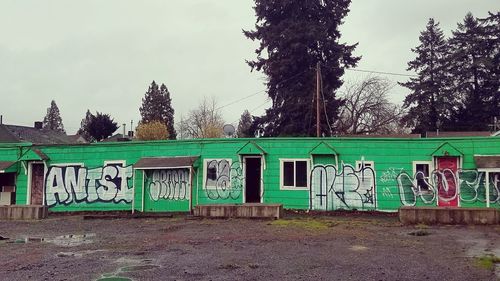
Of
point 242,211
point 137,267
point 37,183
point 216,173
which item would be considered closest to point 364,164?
point 242,211

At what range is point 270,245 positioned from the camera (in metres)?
11.0

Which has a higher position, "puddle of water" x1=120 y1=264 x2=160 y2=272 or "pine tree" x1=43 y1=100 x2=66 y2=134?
"pine tree" x1=43 y1=100 x2=66 y2=134

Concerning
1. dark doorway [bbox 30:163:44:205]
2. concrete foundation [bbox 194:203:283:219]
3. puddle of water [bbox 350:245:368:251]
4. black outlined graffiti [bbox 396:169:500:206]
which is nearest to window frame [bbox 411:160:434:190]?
black outlined graffiti [bbox 396:169:500:206]

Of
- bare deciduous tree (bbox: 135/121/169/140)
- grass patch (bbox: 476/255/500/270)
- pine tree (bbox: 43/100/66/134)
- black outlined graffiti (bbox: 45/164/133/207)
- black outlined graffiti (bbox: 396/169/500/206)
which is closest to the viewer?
grass patch (bbox: 476/255/500/270)

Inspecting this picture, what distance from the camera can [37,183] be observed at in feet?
72.8

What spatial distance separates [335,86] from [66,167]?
69.2ft

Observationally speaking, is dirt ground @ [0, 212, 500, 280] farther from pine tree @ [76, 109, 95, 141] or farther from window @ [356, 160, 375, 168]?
pine tree @ [76, 109, 95, 141]

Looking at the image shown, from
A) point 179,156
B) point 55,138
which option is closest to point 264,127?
point 179,156

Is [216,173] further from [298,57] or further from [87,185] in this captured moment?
[298,57]

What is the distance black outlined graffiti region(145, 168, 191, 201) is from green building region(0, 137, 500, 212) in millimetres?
45

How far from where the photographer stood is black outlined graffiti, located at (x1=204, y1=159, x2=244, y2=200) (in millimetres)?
20047

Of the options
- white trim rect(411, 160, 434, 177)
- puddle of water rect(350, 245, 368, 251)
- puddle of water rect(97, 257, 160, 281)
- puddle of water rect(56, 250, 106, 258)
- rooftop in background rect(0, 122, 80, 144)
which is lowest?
puddle of water rect(56, 250, 106, 258)

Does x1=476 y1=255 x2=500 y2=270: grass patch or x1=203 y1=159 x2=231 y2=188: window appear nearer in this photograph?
x1=476 y1=255 x2=500 y2=270: grass patch

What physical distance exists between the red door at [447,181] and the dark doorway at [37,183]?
18.0m
